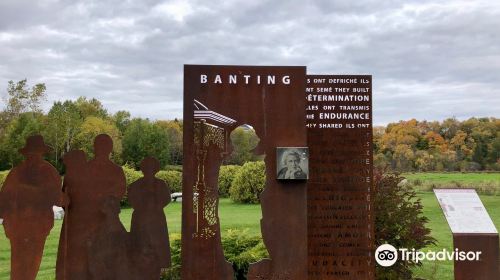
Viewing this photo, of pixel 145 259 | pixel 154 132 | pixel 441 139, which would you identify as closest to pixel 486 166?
pixel 441 139

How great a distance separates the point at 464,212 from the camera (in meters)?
6.01

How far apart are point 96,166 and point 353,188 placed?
272cm

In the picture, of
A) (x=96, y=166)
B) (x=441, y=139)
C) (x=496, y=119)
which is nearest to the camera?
(x=96, y=166)

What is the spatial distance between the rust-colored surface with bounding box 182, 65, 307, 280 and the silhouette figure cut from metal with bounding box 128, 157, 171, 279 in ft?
0.82

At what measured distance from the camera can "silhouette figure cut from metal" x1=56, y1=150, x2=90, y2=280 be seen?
497 cm

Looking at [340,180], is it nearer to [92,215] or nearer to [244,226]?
[92,215]

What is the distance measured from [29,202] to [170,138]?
28.5 metres

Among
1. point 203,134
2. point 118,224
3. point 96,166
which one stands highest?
point 203,134

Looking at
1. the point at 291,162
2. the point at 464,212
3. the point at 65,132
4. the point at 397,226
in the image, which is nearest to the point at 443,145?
the point at 65,132

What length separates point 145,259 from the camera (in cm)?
499

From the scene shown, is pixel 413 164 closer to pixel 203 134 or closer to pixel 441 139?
pixel 441 139

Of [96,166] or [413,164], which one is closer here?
→ [96,166]

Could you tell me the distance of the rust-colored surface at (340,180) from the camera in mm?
5715

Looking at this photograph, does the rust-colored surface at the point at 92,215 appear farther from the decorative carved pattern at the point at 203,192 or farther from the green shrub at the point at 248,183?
the green shrub at the point at 248,183
